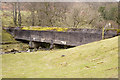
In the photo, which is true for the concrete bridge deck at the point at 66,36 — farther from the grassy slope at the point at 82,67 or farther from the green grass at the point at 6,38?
the grassy slope at the point at 82,67

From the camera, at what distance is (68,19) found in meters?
22.8

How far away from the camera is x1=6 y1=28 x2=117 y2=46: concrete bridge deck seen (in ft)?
40.9

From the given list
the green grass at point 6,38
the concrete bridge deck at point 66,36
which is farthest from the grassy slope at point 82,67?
the green grass at point 6,38

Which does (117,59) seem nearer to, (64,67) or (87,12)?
(64,67)

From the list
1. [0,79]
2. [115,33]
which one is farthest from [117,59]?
[115,33]

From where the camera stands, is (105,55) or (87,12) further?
(87,12)

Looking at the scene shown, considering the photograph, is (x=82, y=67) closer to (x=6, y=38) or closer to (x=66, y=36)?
(x=66, y=36)

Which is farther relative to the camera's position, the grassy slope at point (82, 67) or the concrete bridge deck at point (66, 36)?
the concrete bridge deck at point (66, 36)

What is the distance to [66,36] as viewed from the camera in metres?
14.2

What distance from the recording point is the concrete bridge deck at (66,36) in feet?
40.9

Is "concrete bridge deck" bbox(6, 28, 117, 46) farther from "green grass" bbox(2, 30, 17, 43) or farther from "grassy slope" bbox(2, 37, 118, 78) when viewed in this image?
"grassy slope" bbox(2, 37, 118, 78)

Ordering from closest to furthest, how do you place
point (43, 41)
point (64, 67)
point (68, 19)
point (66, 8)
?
point (64, 67), point (43, 41), point (68, 19), point (66, 8)

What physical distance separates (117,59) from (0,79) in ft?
14.7

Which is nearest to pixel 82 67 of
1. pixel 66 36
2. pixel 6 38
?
pixel 66 36
